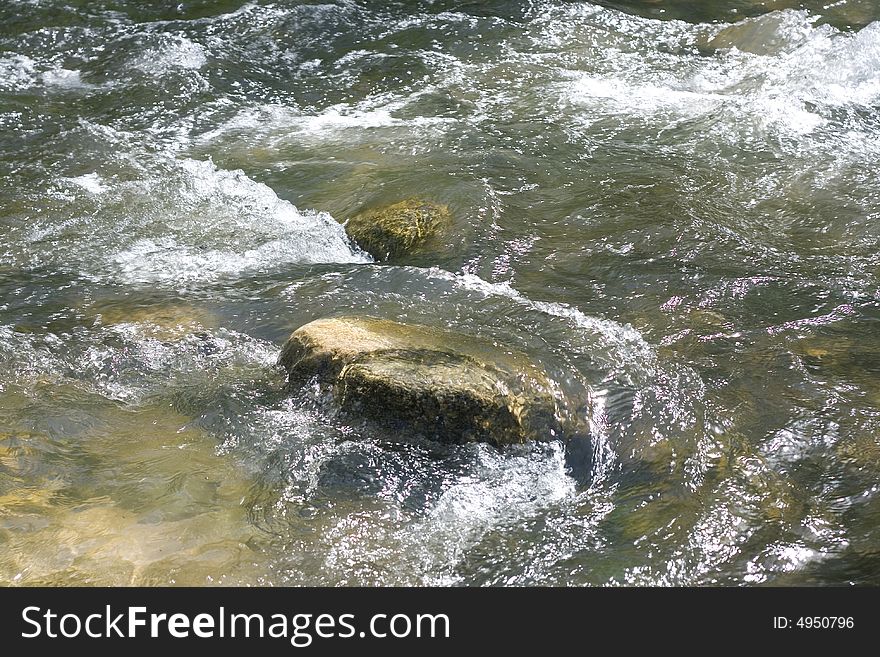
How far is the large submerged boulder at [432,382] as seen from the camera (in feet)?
12.6

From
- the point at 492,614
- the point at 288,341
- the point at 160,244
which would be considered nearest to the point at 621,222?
the point at 288,341

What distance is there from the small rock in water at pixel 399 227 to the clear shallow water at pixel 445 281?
10 cm

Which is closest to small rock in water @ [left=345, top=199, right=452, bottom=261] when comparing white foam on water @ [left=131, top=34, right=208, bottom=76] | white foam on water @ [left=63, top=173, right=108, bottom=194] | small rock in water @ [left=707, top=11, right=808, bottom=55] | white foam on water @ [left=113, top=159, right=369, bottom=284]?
white foam on water @ [left=113, top=159, right=369, bottom=284]

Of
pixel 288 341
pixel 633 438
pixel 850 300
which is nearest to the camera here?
pixel 633 438

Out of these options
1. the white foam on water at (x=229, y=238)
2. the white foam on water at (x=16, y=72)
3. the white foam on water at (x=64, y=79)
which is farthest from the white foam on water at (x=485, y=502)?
the white foam on water at (x=16, y=72)

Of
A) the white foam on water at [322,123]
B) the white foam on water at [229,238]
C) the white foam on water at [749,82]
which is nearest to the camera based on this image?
the white foam on water at [229,238]

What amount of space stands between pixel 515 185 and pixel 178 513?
3.44m

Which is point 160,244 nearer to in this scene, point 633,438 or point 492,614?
point 633,438

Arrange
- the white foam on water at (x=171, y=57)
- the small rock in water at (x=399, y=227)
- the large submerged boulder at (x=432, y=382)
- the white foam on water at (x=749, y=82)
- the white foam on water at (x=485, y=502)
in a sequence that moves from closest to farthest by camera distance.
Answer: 1. the white foam on water at (x=485, y=502)
2. the large submerged boulder at (x=432, y=382)
3. the small rock in water at (x=399, y=227)
4. the white foam on water at (x=749, y=82)
5. the white foam on water at (x=171, y=57)

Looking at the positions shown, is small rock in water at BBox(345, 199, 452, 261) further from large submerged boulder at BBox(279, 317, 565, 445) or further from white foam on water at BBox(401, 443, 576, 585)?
white foam on water at BBox(401, 443, 576, 585)

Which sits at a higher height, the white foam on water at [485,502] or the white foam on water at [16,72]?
the white foam on water at [16,72]

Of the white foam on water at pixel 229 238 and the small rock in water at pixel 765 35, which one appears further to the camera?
the small rock in water at pixel 765 35

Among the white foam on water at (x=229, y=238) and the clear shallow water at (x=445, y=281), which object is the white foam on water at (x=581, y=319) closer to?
the clear shallow water at (x=445, y=281)

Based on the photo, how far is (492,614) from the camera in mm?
3086
